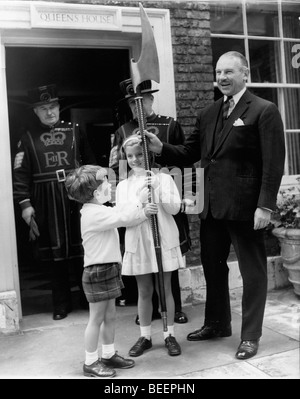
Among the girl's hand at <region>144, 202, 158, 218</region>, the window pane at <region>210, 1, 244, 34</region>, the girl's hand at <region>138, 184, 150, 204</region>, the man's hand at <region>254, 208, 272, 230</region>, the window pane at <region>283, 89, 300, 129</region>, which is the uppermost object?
the window pane at <region>210, 1, 244, 34</region>

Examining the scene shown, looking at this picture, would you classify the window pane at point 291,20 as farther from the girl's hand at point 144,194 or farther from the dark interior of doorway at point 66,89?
the girl's hand at point 144,194

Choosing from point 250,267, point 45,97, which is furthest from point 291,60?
point 250,267

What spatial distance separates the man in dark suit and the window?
5.07ft

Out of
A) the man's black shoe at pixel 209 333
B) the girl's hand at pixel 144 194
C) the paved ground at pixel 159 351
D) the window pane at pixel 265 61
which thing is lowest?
the paved ground at pixel 159 351

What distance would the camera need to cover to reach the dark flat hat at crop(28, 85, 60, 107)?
4.05 metres

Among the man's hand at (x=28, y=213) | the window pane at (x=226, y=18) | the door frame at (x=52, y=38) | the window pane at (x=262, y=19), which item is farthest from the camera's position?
the window pane at (x=262, y=19)

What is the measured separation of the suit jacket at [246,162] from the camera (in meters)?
2.97

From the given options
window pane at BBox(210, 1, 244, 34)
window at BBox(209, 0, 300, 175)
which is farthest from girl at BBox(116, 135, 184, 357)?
window pane at BBox(210, 1, 244, 34)

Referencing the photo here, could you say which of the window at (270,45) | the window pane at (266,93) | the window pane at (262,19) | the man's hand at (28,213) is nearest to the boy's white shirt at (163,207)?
the man's hand at (28,213)

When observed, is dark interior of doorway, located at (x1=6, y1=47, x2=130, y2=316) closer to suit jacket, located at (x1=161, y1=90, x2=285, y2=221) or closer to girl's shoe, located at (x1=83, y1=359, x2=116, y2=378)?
girl's shoe, located at (x1=83, y1=359, x2=116, y2=378)

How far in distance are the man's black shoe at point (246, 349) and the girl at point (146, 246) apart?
396 millimetres

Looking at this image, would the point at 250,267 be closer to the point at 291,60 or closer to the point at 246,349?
the point at 246,349
